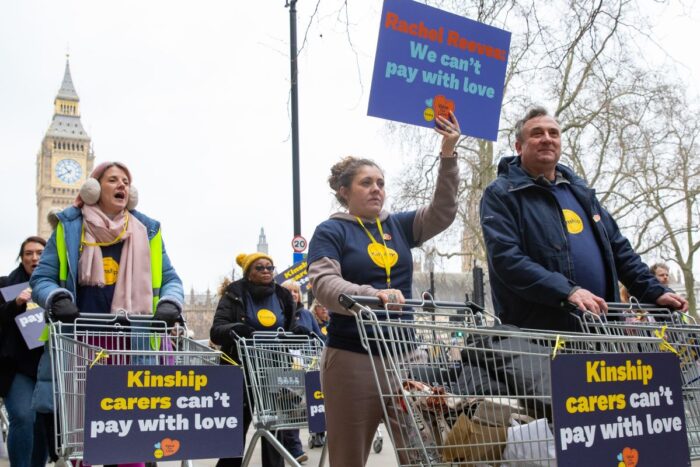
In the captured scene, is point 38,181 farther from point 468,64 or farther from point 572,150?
point 468,64

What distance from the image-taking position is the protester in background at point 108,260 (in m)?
4.23

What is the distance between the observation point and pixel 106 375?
11.5ft

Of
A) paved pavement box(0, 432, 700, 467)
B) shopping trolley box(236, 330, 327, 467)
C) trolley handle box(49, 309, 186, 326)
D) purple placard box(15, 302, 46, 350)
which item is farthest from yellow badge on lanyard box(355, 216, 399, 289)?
paved pavement box(0, 432, 700, 467)

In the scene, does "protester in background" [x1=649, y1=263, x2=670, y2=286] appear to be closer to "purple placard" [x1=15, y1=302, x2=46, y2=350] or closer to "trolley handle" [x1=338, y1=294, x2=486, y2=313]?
"trolley handle" [x1=338, y1=294, x2=486, y2=313]

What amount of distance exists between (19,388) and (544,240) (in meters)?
4.11

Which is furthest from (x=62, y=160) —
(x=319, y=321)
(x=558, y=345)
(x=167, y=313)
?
(x=558, y=345)

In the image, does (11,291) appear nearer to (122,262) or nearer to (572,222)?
(122,262)

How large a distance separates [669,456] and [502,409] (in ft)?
1.98

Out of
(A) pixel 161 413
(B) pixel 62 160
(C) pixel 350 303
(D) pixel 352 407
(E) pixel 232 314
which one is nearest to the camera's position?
(C) pixel 350 303

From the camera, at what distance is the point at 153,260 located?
449cm

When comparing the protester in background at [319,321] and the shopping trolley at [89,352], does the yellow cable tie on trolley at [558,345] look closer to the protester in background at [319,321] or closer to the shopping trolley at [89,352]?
the shopping trolley at [89,352]

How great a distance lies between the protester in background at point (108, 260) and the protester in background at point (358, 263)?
3.10 feet

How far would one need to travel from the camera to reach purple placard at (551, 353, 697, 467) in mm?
2578

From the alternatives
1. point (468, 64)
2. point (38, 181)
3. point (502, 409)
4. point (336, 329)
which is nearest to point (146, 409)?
point (336, 329)
